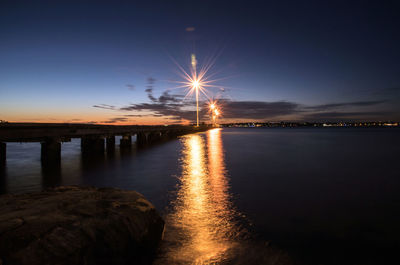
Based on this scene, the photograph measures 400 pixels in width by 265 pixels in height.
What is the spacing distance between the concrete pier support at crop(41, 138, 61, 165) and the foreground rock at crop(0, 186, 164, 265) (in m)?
12.5

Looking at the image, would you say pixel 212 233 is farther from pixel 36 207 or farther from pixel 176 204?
pixel 36 207

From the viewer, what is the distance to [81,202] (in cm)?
402

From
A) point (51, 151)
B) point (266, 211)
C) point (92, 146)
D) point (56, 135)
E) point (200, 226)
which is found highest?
point (56, 135)

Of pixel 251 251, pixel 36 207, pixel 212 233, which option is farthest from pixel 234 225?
pixel 36 207

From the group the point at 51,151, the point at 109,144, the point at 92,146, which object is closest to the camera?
the point at 51,151

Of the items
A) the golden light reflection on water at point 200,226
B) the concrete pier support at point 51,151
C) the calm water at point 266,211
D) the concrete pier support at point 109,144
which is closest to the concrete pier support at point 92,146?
the concrete pier support at point 109,144

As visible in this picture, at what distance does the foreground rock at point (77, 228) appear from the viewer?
8.90ft

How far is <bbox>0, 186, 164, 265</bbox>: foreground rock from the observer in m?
2.71

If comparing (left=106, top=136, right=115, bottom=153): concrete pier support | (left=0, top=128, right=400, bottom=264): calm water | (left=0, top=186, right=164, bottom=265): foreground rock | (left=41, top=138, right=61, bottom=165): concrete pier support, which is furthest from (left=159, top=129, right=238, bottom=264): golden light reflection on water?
(left=106, top=136, right=115, bottom=153): concrete pier support

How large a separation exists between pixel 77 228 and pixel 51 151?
1482 cm

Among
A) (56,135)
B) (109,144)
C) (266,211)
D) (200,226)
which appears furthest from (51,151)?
(266,211)

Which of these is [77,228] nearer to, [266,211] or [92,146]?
[266,211]

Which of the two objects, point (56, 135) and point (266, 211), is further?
point (56, 135)

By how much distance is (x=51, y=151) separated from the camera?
1527cm
